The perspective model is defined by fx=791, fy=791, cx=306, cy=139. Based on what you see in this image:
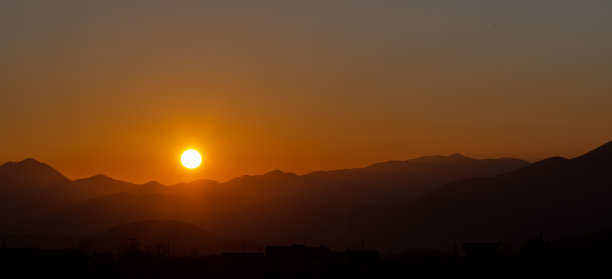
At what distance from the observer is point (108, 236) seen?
197m

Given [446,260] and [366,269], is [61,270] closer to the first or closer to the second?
[366,269]

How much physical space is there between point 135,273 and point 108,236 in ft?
500

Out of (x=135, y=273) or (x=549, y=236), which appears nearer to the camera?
(x=135, y=273)

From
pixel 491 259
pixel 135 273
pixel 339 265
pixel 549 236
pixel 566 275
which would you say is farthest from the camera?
pixel 549 236

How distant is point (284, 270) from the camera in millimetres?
55312

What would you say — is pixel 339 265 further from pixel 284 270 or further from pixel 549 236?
pixel 549 236

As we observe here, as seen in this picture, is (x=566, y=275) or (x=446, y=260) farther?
(x=446, y=260)

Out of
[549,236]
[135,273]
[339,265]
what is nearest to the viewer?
[135,273]

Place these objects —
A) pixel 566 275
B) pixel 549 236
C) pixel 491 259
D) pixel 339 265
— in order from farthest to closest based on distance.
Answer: pixel 549 236, pixel 339 265, pixel 491 259, pixel 566 275

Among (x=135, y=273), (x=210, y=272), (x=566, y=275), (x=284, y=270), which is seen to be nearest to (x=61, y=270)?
(x=135, y=273)

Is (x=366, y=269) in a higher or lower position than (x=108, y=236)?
lower

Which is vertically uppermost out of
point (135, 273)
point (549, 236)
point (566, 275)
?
point (549, 236)

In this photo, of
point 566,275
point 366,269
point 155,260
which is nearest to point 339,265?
point 366,269

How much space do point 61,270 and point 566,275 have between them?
31.8 m
